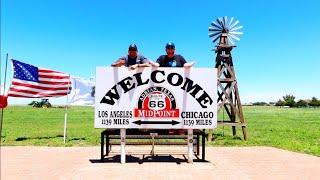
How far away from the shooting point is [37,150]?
14.1 m

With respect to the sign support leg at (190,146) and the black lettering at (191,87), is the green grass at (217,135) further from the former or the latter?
the black lettering at (191,87)

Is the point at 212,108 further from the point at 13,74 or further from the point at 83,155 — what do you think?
the point at 13,74

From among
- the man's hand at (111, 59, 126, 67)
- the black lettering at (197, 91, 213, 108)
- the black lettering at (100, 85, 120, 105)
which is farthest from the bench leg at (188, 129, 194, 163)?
the man's hand at (111, 59, 126, 67)

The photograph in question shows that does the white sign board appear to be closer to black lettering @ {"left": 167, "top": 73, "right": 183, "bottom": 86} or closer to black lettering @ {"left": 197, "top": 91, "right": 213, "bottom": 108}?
black lettering @ {"left": 167, "top": 73, "right": 183, "bottom": 86}

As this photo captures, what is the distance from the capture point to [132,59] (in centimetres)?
1114

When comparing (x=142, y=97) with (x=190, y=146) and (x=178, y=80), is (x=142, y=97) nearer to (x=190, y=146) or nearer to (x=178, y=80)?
(x=178, y=80)

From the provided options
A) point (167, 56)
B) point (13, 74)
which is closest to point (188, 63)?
point (167, 56)

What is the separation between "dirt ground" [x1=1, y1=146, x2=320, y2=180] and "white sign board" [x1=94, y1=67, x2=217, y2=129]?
3.10ft

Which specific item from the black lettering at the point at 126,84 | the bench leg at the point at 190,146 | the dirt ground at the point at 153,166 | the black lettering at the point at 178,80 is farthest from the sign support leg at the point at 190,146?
the black lettering at the point at 126,84

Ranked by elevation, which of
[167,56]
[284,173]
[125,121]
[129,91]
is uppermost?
[167,56]

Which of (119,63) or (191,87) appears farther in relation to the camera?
(119,63)

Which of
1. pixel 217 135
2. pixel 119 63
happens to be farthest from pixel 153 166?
pixel 217 135

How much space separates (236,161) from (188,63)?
288 cm

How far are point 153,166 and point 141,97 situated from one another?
156 centimetres
